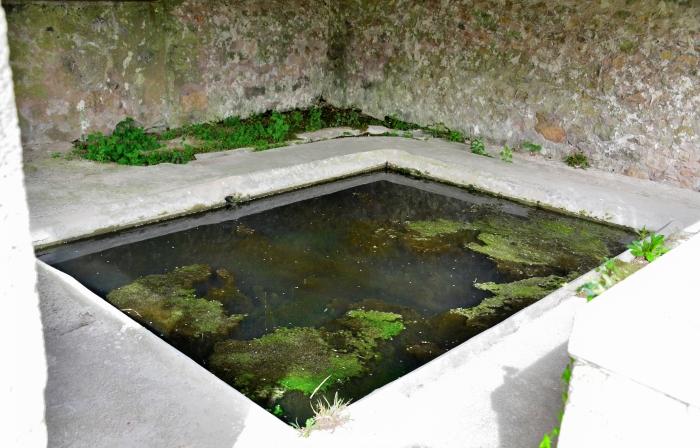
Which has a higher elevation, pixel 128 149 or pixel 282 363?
pixel 128 149

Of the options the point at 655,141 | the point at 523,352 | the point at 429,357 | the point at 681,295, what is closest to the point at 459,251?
the point at 429,357

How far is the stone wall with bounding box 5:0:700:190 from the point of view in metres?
5.40

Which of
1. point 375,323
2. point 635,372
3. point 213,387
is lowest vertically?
point 375,323

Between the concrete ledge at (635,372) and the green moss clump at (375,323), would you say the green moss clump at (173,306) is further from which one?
the concrete ledge at (635,372)

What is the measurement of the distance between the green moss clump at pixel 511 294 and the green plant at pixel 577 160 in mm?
2215

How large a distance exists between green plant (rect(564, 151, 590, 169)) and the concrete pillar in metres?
5.52

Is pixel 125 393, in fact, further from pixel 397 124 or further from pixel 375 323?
pixel 397 124

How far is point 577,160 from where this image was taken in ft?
19.6

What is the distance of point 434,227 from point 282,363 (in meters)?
2.17

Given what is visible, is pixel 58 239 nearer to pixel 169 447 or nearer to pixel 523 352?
pixel 169 447

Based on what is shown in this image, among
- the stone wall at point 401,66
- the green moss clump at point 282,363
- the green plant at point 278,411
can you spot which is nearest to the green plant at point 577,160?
the stone wall at point 401,66

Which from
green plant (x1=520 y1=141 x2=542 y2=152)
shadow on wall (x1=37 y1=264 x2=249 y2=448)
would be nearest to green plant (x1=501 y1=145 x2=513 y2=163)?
green plant (x1=520 y1=141 x2=542 y2=152)

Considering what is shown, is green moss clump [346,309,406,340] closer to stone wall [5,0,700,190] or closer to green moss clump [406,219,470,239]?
green moss clump [406,219,470,239]

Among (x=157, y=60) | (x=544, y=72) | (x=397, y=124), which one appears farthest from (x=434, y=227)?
(x=157, y=60)
